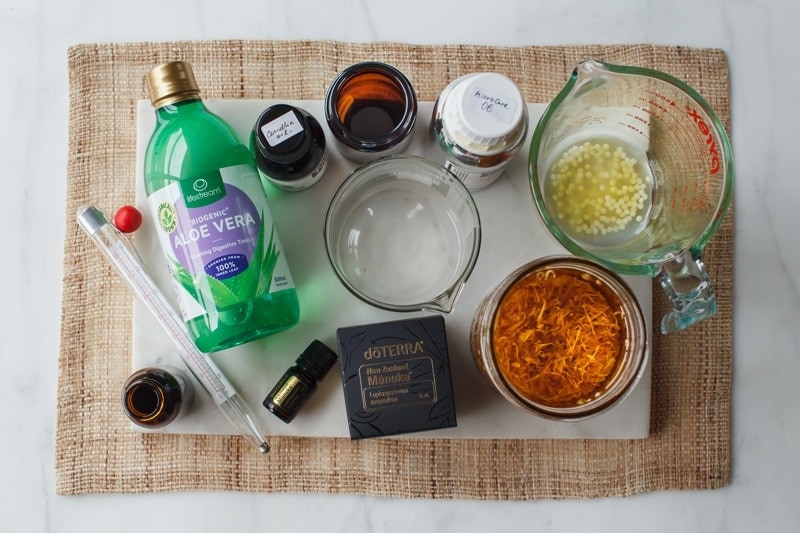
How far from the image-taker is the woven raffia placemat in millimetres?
781

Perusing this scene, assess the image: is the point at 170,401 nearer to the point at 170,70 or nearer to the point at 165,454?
the point at 165,454

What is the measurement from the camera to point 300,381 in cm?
71

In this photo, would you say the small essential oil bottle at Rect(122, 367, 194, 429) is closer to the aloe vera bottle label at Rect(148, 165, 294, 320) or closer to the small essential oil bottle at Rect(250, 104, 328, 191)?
the aloe vera bottle label at Rect(148, 165, 294, 320)

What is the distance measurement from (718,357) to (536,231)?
0.30 meters

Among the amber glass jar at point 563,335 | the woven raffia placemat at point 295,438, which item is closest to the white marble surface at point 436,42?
the woven raffia placemat at point 295,438

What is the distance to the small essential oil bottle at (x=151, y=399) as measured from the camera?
69cm

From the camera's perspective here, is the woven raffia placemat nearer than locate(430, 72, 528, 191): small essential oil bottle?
No

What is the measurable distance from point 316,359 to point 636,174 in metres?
0.42

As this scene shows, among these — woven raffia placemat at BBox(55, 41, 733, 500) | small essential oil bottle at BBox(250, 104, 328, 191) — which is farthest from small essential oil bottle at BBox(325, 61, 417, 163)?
woven raffia placemat at BBox(55, 41, 733, 500)

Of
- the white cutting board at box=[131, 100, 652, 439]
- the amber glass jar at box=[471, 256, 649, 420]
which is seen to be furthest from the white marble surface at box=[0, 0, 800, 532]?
the amber glass jar at box=[471, 256, 649, 420]

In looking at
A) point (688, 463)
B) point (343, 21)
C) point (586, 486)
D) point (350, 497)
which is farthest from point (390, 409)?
point (343, 21)

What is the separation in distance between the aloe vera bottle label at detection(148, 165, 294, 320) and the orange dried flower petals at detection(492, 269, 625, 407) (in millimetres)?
271

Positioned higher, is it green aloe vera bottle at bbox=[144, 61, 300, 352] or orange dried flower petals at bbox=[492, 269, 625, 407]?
green aloe vera bottle at bbox=[144, 61, 300, 352]

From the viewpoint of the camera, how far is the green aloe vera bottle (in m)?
0.66
